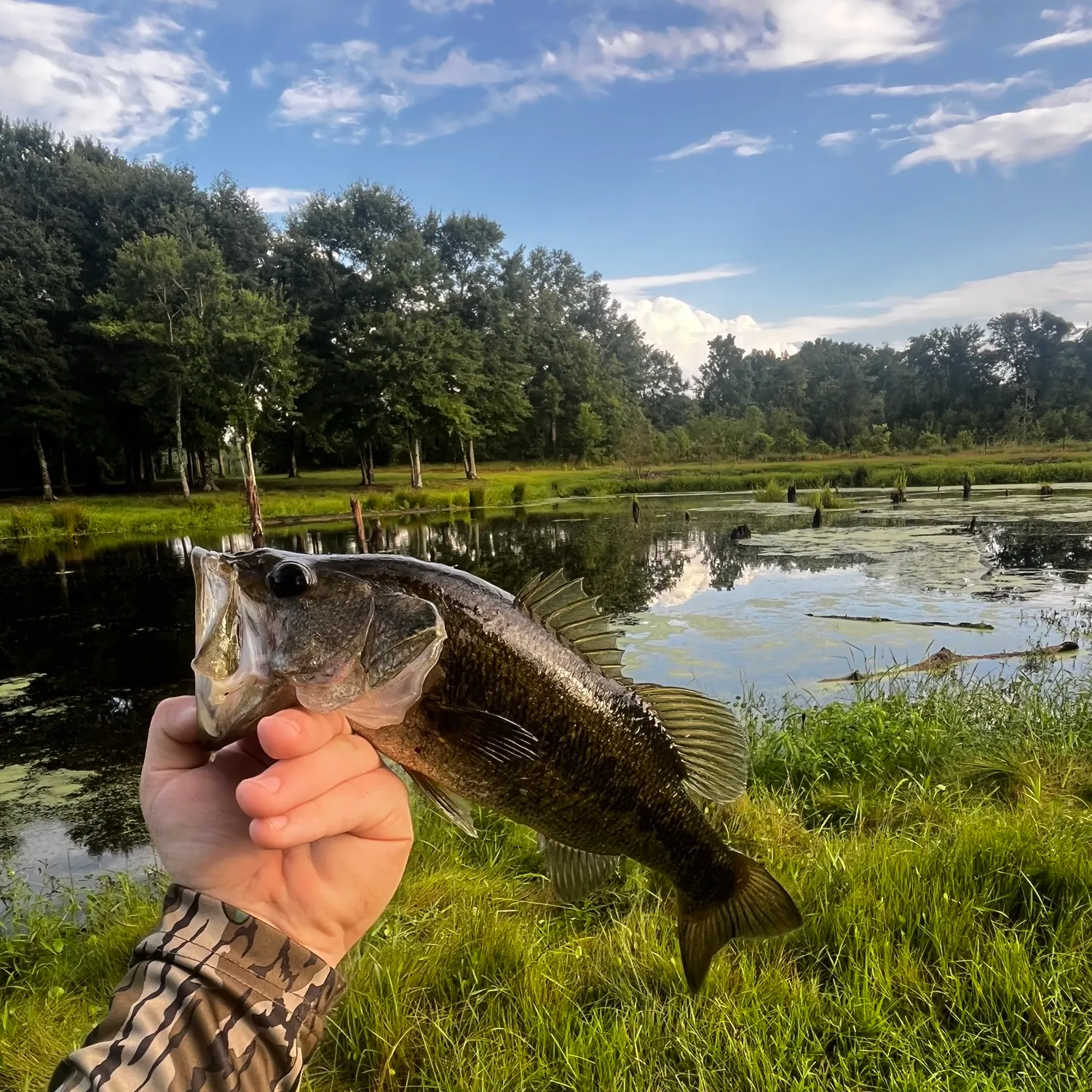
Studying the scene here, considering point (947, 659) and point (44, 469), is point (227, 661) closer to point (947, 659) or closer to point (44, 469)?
point (947, 659)

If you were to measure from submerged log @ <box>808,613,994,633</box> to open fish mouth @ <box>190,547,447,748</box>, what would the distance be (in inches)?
469

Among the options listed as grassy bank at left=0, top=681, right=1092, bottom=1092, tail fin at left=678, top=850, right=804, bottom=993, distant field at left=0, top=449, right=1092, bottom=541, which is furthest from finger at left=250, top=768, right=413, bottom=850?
distant field at left=0, top=449, right=1092, bottom=541

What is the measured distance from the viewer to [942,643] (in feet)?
35.2

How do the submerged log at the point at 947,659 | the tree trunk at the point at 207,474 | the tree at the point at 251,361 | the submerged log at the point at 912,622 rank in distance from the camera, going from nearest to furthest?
the submerged log at the point at 947,659 < the submerged log at the point at 912,622 < the tree at the point at 251,361 < the tree trunk at the point at 207,474

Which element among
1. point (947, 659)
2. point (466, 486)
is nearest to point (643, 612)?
point (947, 659)

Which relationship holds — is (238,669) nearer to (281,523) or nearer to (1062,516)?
(1062,516)

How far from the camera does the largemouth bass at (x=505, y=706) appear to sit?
4.92 feet

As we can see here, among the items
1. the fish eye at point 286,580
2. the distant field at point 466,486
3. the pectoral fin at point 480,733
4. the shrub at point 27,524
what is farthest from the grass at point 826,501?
the shrub at point 27,524

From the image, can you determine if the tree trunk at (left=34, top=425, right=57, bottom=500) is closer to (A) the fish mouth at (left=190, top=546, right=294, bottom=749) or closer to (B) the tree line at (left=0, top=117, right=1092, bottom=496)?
(B) the tree line at (left=0, top=117, right=1092, bottom=496)

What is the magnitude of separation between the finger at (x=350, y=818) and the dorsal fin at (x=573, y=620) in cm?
52

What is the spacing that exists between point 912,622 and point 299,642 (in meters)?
12.3

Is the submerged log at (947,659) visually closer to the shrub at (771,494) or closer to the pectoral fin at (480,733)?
the pectoral fin at (480,733)

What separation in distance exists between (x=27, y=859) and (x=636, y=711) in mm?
6806

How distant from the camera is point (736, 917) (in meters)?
2.02
